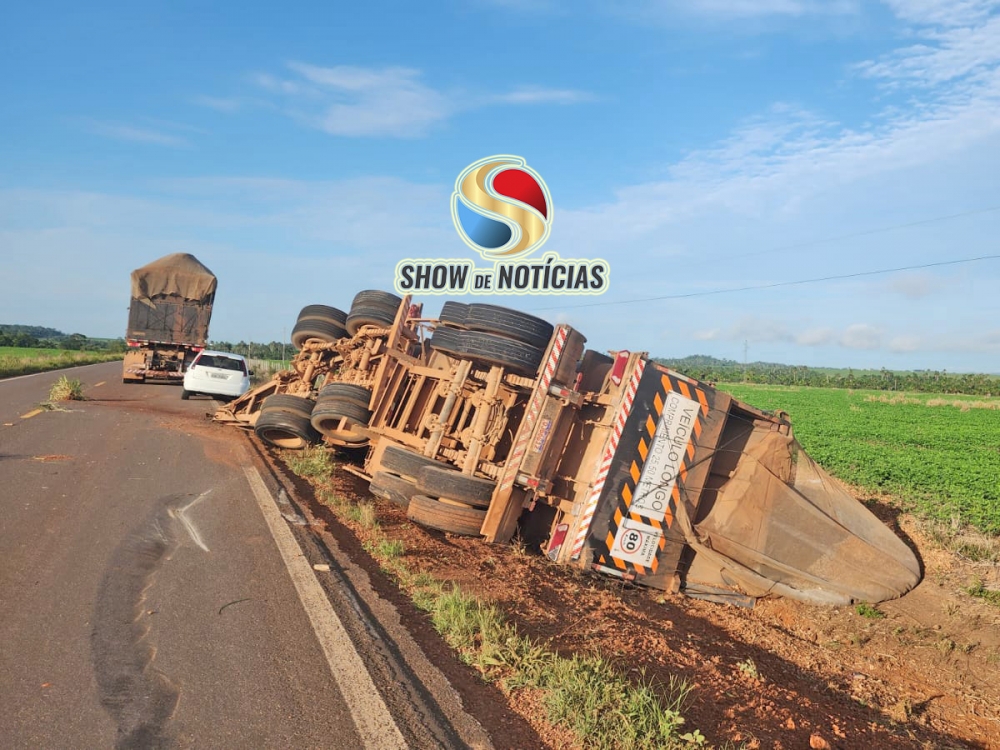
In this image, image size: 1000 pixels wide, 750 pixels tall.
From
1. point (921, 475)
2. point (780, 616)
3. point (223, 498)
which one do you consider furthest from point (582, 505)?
point (921, 475)

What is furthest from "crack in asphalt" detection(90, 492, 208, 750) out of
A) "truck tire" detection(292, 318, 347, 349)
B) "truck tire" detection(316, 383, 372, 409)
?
"truck tire" detection(292, 318, 347, 349)

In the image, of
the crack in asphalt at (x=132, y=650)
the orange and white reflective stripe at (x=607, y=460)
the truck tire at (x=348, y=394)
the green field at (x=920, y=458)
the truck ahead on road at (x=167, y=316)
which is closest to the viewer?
the crack in asphalt at (x=132, y=650)

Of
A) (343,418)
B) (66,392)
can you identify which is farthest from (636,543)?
(66,392)

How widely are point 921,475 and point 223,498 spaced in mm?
12827

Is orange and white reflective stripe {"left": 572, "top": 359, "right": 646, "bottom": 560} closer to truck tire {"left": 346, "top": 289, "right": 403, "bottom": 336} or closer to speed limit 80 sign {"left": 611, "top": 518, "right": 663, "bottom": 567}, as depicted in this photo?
speed limit 80 sign {"left": 611, "top": 518, "right": 663, "bottom": 567}

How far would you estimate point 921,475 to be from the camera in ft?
A: 48.9

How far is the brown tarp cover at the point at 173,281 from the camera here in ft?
83.1

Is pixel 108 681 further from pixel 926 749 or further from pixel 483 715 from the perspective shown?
pixel 926 749

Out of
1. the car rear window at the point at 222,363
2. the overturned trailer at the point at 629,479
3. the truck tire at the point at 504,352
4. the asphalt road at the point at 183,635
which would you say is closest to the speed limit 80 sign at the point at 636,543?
the overturned trailer at the point at 629,479

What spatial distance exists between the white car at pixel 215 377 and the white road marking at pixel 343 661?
46.1ft

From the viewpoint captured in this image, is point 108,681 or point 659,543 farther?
point 659,543

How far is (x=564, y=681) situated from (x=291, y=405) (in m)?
9.04

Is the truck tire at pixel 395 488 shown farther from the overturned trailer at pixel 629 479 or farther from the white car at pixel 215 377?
the white car at pixel 215 377

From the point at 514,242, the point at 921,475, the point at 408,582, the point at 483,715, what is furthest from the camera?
the point at 514,242
